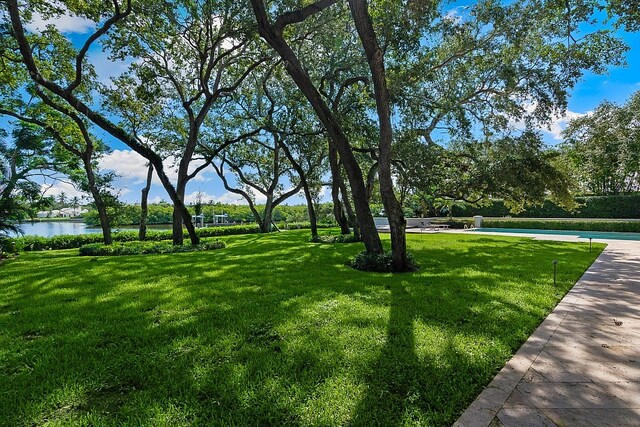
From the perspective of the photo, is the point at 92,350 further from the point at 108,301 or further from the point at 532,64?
the point at 532,64

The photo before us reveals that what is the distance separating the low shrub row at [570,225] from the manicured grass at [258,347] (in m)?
17.0

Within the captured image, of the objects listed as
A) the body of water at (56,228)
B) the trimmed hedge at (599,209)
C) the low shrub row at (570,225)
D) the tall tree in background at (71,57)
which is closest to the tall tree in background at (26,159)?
the body of water at (56,228)

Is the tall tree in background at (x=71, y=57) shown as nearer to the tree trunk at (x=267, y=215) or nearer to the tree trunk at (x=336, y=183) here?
the tree trunk at (x=336, y=183)

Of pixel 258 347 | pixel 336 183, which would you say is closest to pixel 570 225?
pixel 336 183

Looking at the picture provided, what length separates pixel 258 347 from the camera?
110 inches

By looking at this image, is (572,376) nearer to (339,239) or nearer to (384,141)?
(384,141)

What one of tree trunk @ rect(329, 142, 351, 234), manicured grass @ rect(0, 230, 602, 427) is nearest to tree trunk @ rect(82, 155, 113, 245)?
manicured grass @ rect(0, 230, 602, 427)

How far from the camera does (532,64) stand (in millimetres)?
10156

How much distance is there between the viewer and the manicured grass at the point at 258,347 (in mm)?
1957

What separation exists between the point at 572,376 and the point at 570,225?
21.6 meters

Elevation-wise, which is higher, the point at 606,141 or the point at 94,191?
the point at 606,141

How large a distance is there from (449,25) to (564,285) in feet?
22.8

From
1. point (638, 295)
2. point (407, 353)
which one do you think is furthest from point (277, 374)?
point (638, 295)

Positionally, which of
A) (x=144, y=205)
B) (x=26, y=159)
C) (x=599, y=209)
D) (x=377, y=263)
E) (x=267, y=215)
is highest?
(x=26, y=159)
